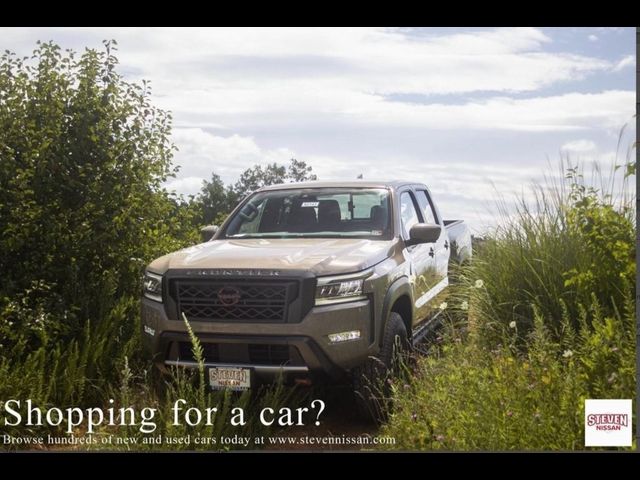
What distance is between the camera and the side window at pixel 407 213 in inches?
278

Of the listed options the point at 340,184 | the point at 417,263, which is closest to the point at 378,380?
the point at 417,263

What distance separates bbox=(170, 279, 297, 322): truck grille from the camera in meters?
5.54

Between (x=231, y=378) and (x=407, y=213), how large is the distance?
104 inches

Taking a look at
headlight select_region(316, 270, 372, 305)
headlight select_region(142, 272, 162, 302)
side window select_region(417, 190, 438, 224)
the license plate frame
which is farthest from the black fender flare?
side window select_region(417, 190, 438, 224)

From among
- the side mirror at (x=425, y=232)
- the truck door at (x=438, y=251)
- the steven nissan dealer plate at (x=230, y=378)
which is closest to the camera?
the steven nissan dealer plate at (x=230, y=378)

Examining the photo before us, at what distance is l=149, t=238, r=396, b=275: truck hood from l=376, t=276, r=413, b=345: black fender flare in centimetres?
23

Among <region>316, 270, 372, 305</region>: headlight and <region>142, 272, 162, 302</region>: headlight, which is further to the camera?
<region>142, 272, 162, 302</region>: headlight

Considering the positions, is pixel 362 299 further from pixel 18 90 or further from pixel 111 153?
pixel 18 90

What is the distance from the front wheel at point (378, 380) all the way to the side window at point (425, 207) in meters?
2.34

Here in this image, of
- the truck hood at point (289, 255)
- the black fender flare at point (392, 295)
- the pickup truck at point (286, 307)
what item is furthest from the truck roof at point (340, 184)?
the black fender flare at point (392, 295)

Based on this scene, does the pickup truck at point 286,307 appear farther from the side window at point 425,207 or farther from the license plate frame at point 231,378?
the side window at point 425,207

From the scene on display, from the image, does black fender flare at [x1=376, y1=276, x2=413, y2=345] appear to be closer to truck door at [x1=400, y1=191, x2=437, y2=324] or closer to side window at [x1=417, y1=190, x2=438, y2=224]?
truck door at [x1=400, y1=191, x2=437, y2=324]

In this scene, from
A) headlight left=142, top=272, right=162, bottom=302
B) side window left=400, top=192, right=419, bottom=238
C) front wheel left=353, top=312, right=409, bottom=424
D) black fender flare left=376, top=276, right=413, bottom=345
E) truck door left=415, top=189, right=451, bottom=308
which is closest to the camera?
front wheel left=353, top=312, right=409, bottom=424
